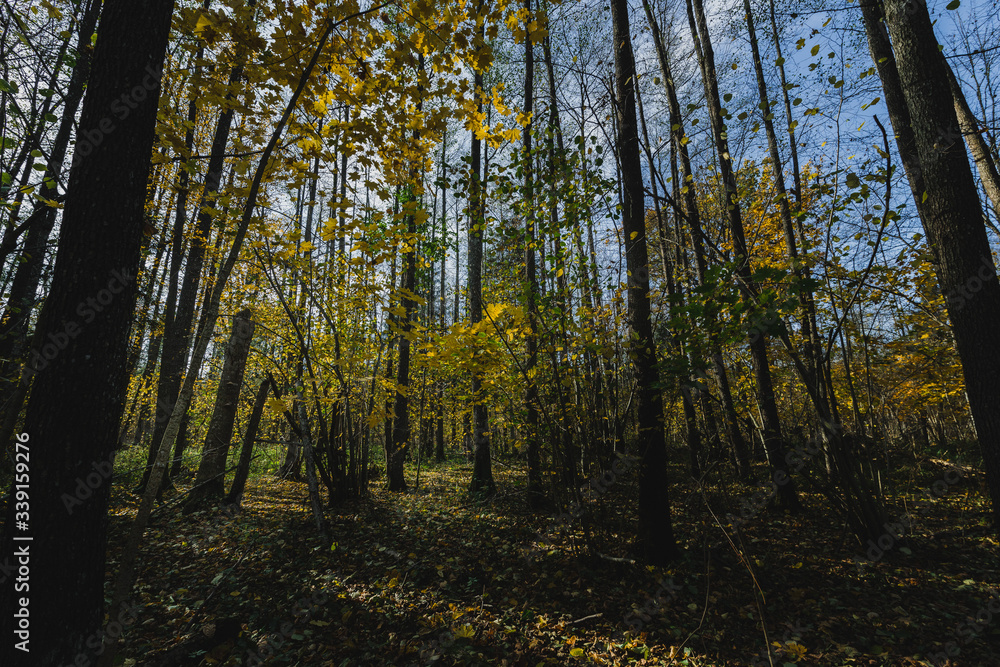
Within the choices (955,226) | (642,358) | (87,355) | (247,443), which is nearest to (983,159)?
(955,226)

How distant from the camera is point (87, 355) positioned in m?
1.96

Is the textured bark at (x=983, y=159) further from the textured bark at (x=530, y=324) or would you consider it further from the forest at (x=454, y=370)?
the textured bark at (x=530, y=324)

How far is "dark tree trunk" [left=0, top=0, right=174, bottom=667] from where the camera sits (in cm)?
182

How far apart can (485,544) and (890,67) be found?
7912mm

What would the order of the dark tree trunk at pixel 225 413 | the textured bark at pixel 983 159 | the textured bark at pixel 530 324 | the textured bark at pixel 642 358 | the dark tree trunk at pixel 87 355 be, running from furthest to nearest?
the dark tree trunk at pixel 225 413
the textured bark at pixel 983 159
the textured bark at pixel 530 324
the textured bark at pixel 642 358
the dark tree trunk at pixel 87 355

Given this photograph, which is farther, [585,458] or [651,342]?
[585,458]

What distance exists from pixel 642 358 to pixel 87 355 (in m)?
4.10

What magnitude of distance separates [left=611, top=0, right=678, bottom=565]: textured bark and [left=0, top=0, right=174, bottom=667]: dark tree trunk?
12.9 ft

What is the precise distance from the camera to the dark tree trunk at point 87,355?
71.8 inches

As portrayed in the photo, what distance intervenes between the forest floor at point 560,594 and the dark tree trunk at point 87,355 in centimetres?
144

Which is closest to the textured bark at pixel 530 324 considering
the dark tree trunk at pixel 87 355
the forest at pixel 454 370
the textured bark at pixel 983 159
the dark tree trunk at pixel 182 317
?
the forest at pixel 454 370

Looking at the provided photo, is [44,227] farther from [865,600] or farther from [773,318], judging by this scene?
[865,600]

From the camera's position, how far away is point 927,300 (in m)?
6.40

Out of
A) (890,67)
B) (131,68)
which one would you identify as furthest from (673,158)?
(131,68)
